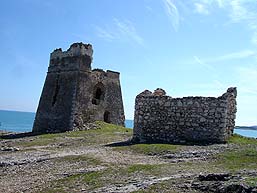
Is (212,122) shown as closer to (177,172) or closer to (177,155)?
(177,155)

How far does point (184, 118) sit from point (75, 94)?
17222 millimetres

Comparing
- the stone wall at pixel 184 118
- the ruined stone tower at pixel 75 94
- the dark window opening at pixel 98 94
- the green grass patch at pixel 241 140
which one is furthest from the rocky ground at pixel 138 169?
the dark window opening at pixel 98 94

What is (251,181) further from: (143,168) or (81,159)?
(81,159)

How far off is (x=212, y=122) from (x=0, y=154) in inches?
518

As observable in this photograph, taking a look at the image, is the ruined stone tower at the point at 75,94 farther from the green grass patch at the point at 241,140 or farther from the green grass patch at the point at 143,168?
the green grass patch at the point at 143,168

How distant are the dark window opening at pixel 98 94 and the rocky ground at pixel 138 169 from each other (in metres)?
18.0

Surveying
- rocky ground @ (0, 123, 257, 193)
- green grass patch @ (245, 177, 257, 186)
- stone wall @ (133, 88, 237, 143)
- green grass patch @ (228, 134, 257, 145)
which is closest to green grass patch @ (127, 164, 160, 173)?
rocky ground @ (0, 123, 257, 193)

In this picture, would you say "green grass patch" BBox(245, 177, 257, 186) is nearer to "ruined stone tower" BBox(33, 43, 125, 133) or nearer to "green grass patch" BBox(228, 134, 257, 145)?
"green grass patch" BBox(228, 134, 257, 145)

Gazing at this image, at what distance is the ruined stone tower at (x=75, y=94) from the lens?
125 feet

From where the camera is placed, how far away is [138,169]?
50.1 feet

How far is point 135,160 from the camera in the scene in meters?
17.9

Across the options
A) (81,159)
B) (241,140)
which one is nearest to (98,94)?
(241,140)

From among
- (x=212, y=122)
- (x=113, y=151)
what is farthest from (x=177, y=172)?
(x=212, y=122)

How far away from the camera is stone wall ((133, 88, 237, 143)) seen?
2217cm
